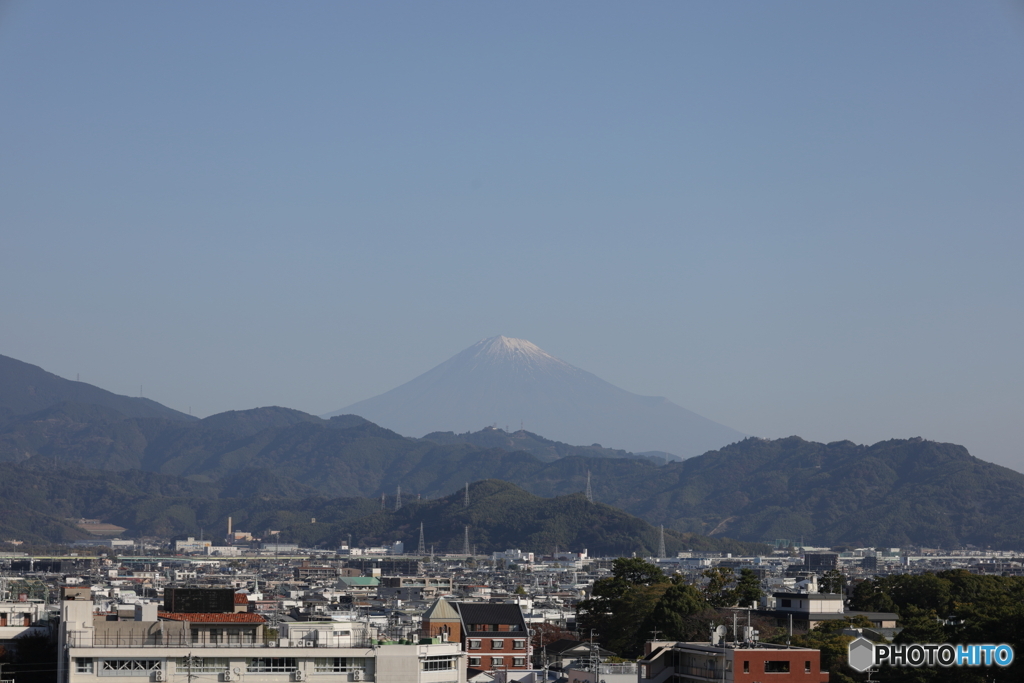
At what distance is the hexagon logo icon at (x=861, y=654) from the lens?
36750 millimetres

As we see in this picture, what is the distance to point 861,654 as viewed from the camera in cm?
3834

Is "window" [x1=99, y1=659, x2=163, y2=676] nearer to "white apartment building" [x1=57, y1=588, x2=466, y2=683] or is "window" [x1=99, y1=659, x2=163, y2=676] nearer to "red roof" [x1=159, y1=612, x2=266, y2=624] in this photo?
"white apartment building" [x1=57, y1=588, x2=466, y2=683]

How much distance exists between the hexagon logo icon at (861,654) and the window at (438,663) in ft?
34.0

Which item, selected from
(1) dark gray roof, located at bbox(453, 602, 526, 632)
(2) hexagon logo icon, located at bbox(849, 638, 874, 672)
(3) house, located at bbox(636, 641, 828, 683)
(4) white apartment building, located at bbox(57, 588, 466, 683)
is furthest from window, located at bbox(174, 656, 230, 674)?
Result: (1) dark gray roof, located at bbox(453, 602, 526, 632)

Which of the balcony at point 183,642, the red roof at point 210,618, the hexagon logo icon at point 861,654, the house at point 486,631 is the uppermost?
the red roof at point 210,618

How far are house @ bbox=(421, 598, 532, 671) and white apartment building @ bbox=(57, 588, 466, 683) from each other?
17.6 m

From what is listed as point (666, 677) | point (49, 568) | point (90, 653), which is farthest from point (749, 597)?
point (49, 568)

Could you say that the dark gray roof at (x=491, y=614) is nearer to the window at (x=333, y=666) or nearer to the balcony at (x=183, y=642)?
the balcony at (x=183, y=642)

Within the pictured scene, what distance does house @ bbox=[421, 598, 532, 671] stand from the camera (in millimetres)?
54500

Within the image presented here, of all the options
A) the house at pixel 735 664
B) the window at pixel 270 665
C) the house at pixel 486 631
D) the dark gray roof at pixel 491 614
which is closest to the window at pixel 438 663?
the window at pixel 270 665

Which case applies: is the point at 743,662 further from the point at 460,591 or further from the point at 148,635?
the point at 460,591

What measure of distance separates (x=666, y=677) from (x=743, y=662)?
373 cm

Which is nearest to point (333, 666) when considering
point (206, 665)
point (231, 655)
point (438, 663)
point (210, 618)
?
point (231, 655)

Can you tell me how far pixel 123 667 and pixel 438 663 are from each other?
740 cm
